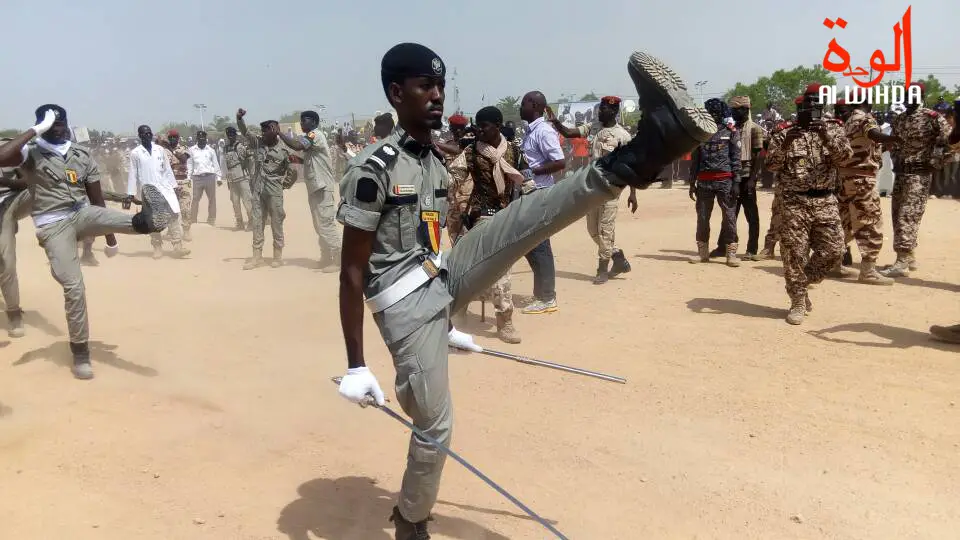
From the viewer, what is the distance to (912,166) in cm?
795

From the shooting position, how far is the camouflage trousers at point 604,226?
829 centimetres

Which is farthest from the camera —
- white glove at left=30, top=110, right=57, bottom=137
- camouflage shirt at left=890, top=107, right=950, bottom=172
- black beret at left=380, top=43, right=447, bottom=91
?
camouflage shirt at left=890, top=107, right=950, bottom=172

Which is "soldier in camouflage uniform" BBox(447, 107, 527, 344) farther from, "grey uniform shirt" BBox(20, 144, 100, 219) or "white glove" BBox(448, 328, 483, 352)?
"grey uniform shirt" BBox(20, 144, 100, 219)

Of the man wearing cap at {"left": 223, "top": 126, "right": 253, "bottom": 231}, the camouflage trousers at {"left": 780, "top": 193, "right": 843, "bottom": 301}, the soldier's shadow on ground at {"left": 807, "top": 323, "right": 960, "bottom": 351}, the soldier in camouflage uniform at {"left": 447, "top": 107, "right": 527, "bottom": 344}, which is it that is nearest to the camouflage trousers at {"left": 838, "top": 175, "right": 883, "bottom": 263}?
the camouflage trousers at {"left": 780, "top": 193, "right": 843, "bottom": 301}

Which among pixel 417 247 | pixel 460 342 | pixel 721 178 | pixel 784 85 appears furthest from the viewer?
pixel 784 85

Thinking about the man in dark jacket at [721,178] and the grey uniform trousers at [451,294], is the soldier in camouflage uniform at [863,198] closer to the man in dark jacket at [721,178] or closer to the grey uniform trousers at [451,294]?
the man in dark jacket at [721,178]

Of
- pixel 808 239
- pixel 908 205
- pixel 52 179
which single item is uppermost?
pixel 52 179

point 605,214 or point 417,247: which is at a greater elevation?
point 417,247

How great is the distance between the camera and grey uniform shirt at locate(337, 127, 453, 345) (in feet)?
8.71

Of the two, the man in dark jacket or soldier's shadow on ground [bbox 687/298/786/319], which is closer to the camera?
soldier's shadow on ground [bbox 687/298/786/319]

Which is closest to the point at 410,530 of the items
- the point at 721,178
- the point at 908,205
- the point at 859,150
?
the point at 721,178

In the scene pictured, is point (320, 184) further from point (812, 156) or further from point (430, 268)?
point (430, 268)

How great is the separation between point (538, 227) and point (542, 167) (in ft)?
15.9

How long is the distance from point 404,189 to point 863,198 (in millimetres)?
6974
